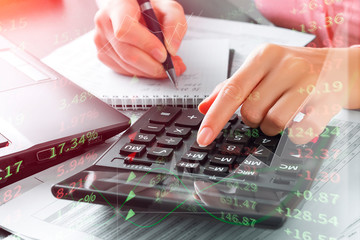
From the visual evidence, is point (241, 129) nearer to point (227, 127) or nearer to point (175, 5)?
point (227, 127)

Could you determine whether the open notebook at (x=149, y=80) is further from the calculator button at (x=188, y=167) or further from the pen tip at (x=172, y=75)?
the calculator button at (x=188, y=167)

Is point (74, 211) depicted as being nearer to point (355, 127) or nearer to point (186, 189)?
point (186, 189)

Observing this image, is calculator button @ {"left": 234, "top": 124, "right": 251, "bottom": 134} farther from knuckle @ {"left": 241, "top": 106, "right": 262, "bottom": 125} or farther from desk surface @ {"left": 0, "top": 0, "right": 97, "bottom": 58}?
desk surface @ {"left": 0, "top": 0, "right": 97, "bottom": 58}

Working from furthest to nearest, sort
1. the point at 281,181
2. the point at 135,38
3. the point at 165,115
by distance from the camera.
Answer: the point at 135,38, the point at 165,115, the point at 281,181

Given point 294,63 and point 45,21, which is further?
point 45,21

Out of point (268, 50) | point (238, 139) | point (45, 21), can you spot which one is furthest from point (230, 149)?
point (45, 21)

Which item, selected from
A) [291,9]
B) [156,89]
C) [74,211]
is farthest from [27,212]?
[291,9]

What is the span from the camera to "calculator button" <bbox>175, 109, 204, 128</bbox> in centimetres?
32

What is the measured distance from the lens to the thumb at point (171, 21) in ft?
1.50

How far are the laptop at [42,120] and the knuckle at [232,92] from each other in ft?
0.28

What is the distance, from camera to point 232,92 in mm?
324

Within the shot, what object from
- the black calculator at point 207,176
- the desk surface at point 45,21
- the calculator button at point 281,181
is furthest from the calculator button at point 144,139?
the desk surface at point 45,21

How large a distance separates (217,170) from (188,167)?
20mm

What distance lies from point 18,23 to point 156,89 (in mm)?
223
